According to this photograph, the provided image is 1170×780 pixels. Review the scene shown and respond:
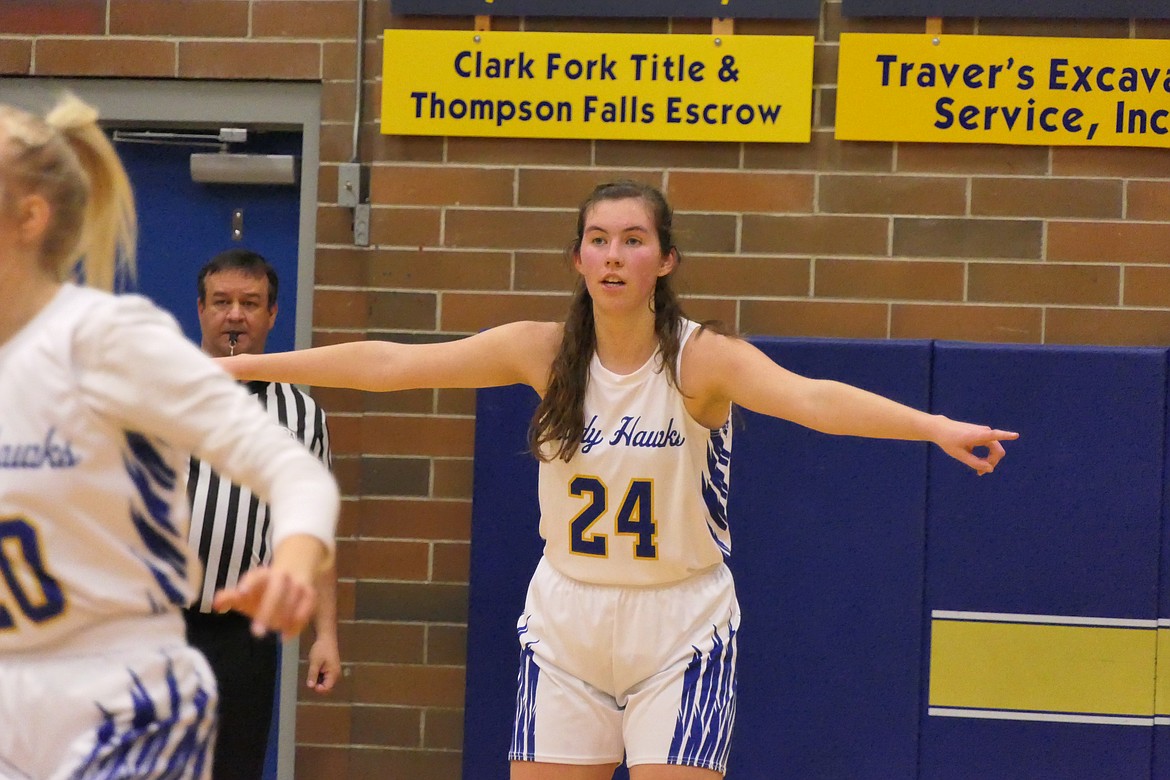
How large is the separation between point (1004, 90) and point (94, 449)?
3.36m

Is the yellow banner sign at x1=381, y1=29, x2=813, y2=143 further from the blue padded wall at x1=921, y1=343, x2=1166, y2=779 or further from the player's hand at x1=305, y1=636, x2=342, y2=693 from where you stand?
the player's hand at x1=305, y1=636, x2=342, y2=693

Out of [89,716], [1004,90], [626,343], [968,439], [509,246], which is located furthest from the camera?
[509,246]

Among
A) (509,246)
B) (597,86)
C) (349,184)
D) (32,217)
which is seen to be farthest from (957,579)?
(32,217)

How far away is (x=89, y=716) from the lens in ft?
5.78

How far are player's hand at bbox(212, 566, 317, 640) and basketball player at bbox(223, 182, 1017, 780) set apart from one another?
1495mm

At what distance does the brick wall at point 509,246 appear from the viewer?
432 centimetres

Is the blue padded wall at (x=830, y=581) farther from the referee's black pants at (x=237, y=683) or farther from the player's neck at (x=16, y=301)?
the player's neck at (x=16, y=301)

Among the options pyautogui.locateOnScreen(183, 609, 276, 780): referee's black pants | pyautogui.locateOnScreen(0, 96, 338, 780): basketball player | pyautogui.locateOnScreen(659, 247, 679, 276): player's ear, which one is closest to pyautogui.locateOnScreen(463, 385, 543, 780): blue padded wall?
pyautogui.locateOnScreen(183, 609, 276, 780): referee's black pants

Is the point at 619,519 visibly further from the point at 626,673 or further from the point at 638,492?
the point at 626,673

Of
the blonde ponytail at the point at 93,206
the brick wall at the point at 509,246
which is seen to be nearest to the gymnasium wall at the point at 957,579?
the brick wall at the point at 509,246

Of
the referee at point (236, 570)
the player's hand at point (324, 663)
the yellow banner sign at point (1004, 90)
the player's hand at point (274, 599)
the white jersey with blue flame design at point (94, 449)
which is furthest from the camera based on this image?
the yellow banner sign at point (1004, 90)

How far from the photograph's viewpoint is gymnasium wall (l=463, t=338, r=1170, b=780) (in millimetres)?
3984

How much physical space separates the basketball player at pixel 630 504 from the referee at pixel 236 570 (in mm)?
448

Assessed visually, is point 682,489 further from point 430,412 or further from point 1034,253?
point 1034,253
